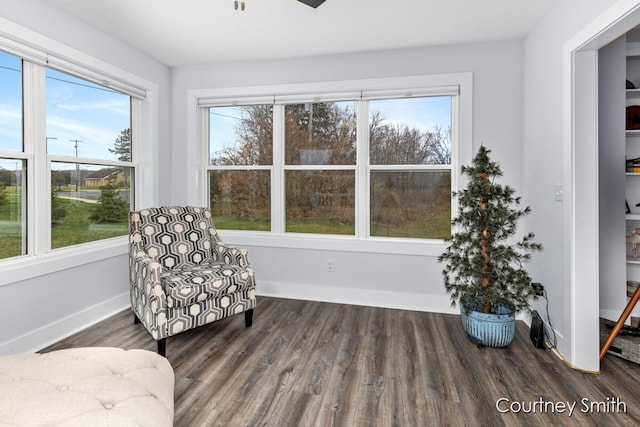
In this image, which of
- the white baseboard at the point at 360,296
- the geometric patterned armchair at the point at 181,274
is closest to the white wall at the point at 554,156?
the white baseboard at the point at 360,296

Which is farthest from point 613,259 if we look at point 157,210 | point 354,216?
point 157,210

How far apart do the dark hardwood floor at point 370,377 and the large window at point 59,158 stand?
89cm

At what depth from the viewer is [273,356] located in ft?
8.05

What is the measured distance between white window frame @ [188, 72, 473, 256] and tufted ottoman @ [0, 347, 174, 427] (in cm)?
235

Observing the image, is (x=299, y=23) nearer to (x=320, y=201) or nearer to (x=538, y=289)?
(x=320, y=201)

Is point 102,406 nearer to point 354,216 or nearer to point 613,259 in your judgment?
point 354,216

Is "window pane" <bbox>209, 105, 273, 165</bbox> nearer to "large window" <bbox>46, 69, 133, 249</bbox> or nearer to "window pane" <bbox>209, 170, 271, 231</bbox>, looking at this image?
"window pane" <bbox>209, 170, 271, 231</bbox>

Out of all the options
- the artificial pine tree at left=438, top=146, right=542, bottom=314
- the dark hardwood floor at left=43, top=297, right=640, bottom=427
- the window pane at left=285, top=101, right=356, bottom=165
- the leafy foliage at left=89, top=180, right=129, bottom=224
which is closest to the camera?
the dark hardwood floor at left=43, top=297, right=640, bottom=427

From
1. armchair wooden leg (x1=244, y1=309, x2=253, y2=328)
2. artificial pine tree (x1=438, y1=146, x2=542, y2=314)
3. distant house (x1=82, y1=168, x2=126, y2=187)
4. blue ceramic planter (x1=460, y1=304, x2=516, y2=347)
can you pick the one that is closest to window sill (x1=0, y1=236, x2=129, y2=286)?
distant house (x1=82, y1=168, x2=126, y2=187)

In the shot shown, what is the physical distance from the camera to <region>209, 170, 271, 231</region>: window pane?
391cm

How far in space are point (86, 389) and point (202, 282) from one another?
4.57 feet

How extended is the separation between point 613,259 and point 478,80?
1883 millimetres

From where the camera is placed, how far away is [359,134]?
3588mm

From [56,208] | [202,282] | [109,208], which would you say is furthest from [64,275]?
[202,282]
